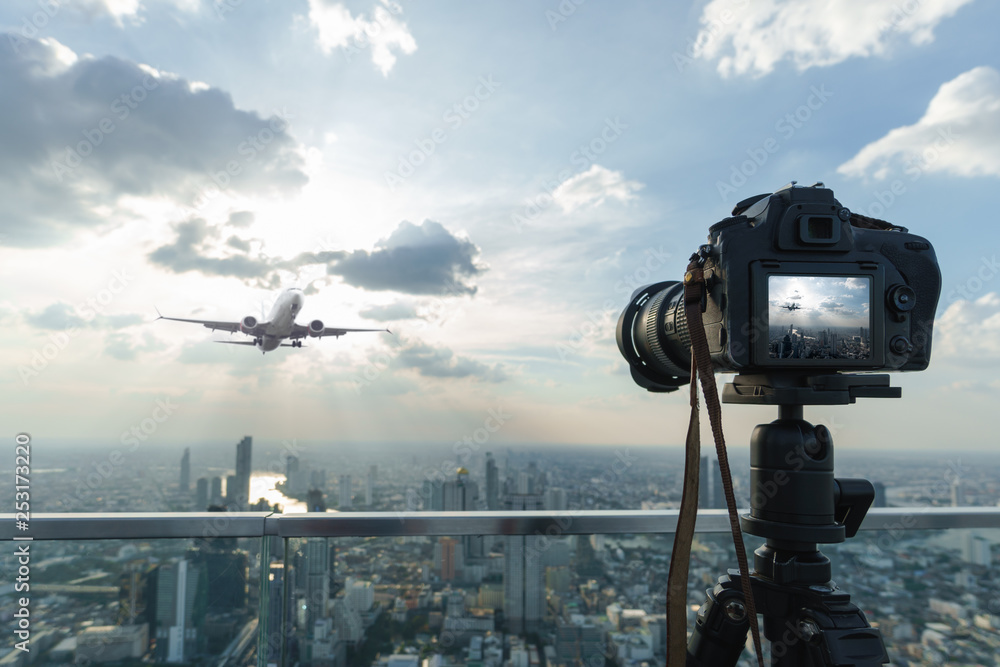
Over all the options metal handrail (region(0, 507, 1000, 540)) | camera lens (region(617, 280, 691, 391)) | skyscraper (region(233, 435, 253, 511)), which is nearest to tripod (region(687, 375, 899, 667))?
camera lens (region(617, 280, 691, 391))

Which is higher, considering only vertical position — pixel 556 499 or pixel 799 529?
pixel 799 529

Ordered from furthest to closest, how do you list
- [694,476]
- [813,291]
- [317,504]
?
[317,504]
[694,476]
[813,291]

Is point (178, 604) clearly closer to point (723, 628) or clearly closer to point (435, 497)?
point (435, 497)

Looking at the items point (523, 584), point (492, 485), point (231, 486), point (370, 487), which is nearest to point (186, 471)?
point (231, 486)

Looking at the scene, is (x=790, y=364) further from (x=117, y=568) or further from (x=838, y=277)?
(x=117, y=568)

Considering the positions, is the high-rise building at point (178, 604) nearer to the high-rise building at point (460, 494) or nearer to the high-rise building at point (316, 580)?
the high-rise building at point (316, 580)

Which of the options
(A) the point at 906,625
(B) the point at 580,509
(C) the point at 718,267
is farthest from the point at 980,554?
(C) the point at 718,267

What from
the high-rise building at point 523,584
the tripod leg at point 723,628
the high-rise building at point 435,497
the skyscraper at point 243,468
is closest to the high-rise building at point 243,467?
the skyscraper at point 243,468
